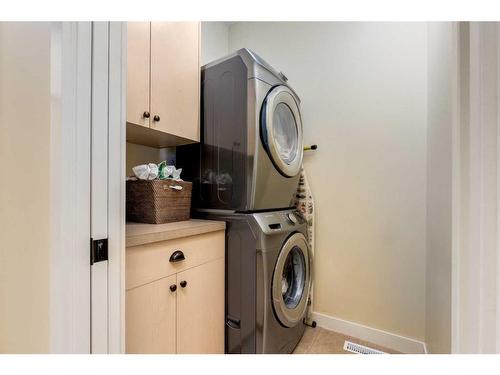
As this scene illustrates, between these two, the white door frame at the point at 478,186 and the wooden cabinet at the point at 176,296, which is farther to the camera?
the wooden cabinet at the point at 176,296

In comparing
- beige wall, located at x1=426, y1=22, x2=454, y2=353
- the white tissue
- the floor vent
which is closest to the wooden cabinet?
the white tissue

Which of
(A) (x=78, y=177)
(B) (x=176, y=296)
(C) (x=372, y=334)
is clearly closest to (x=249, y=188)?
(B) (x=176, y=296)

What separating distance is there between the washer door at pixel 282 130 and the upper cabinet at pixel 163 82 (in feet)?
1.51

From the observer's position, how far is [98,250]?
62 centimetres

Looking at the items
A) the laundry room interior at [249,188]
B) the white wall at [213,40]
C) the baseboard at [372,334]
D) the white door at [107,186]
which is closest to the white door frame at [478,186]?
the laundry room interior at [249,188]

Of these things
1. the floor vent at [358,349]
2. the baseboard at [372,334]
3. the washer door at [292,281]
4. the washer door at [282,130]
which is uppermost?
the washer door at [282,130]

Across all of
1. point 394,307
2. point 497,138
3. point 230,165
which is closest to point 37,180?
point 230,165

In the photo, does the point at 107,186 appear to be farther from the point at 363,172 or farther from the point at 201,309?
the point at 363,172

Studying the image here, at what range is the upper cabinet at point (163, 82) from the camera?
1.14m

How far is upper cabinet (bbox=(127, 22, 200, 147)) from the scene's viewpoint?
1.14m

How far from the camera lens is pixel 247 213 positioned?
133 centimetres

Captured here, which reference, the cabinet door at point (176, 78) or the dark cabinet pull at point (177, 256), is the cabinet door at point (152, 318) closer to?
the dark cabinet pull at point (177, 256)

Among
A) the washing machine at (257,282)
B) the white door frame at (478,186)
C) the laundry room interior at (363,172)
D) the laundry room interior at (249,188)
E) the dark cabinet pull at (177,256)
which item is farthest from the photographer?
the laundry room interior at (363,172)

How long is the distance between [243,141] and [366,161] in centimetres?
98
